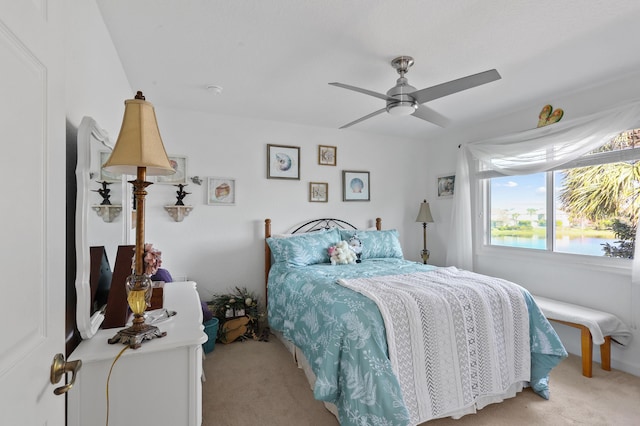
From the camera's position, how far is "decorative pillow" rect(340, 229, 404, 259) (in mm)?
3738

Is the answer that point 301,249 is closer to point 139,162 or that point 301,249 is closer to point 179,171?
point 179,171

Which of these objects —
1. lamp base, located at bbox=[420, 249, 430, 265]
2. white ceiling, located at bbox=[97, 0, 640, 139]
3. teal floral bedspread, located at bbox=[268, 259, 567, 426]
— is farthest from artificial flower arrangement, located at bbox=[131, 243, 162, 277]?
lamp base, located at bbox=[420, 249, 430, 265]

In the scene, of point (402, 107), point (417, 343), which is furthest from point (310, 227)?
point (417, 343)

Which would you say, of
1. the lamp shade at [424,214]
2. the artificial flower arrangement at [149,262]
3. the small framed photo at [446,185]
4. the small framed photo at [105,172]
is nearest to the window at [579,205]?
the small framed photo at [446,185]

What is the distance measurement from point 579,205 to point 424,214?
178cm

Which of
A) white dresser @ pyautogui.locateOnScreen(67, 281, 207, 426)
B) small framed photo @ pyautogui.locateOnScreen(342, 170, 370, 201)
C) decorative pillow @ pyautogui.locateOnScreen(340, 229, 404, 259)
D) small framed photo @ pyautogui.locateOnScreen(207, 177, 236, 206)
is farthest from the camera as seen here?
small framed photo @ pyautogui.locateOnScreen(342, 170, 370, 201)

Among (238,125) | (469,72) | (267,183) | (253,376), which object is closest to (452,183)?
(469,72)

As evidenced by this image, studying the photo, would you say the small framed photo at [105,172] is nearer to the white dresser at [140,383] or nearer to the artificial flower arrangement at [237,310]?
the white dresser at [140,383]

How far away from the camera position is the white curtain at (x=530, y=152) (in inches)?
105

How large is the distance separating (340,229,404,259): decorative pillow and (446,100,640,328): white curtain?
0.89m

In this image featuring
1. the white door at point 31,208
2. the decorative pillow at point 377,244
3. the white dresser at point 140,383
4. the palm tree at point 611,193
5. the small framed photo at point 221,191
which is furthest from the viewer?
the decorative pillow at point 377,244

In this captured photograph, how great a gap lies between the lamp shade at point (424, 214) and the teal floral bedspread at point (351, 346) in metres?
1.84

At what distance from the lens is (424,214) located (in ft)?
14.8

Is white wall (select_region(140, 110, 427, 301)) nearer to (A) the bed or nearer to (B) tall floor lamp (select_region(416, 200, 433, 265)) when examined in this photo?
(B) tall floor lamp (select_region(416, 200, 433, 265))
